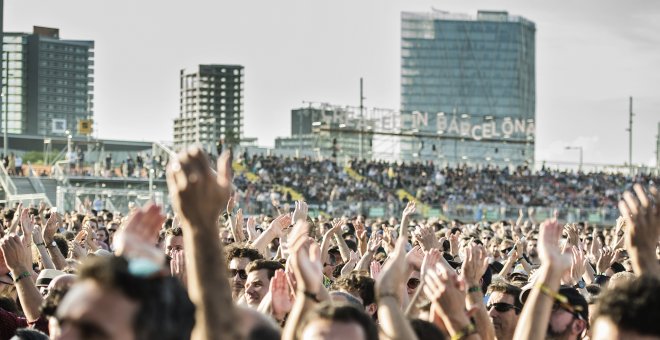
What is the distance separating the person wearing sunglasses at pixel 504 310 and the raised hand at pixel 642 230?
1853mm

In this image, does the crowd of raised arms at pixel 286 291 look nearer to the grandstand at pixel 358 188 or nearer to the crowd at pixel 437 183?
the grandstand at pixel 358 188

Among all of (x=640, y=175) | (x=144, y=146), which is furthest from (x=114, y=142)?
(x=640, y=175)

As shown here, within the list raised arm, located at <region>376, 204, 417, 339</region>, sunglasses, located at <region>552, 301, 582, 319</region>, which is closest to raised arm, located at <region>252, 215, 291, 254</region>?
sunglasses, located at <region>552, 301, 582, 319</region>

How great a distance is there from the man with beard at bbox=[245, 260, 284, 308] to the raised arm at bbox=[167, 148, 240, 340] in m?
4.01

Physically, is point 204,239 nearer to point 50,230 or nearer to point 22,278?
point 22,278

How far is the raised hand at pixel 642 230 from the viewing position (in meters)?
4.97

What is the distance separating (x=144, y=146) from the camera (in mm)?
106000

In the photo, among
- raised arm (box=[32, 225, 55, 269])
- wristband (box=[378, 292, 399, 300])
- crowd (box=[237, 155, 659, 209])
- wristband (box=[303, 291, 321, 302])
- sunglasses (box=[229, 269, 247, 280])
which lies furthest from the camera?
crowd (box=[237, 155, 659, 209])

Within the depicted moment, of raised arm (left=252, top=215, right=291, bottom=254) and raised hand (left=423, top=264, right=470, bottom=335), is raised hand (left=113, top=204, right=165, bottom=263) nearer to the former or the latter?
raised hand (left=423, top=264, right=470, bottom=335)

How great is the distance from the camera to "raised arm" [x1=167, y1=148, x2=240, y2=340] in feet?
10.7

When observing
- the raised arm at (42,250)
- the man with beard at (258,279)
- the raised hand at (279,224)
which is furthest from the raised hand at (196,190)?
the raised hand at (279,224)

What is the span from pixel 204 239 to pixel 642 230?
92.5 inches

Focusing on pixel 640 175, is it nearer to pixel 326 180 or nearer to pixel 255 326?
pixel 326 180

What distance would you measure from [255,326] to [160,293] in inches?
23.7
